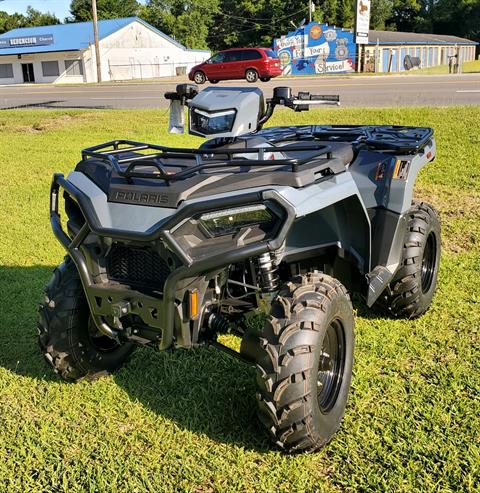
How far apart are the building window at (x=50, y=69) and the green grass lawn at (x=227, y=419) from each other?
49.6 meters

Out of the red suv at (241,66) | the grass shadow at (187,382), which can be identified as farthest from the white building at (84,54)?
the grass shadow at (187,382)

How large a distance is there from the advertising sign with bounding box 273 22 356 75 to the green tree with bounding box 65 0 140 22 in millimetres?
34572

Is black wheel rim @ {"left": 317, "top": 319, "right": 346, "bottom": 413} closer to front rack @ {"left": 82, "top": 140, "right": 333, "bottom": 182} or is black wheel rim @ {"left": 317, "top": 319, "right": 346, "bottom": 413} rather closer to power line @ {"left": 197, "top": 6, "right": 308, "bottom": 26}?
front rack @ {"left": 82, "top": 140, "right": 333, "bottom": 182}

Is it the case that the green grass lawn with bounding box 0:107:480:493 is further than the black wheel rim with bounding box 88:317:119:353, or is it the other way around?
the black wheel rim with bounding box 88:317:119:353

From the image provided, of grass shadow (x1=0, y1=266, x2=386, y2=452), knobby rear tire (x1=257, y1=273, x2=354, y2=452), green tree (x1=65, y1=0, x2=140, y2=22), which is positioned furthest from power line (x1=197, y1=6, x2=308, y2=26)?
knobby rear tire (x1=257, y1=273, x2=354, y2=452)

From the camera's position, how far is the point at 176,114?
128 inches

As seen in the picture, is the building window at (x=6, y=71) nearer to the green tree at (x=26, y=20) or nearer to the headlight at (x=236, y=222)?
the green tree at (x=26, y=20)

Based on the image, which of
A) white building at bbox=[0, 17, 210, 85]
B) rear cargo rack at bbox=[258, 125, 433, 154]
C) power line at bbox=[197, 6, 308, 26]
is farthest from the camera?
power line at bbox=[197, 6, 308, 26]

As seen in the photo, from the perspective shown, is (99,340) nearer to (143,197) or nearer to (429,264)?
(143,197)

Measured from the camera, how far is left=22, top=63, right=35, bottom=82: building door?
5166cm

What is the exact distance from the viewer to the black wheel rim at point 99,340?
325 centimetres

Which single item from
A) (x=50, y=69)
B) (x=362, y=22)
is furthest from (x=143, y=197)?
(x=50, y=69)

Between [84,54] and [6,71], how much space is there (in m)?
9.40

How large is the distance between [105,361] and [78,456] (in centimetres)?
67
